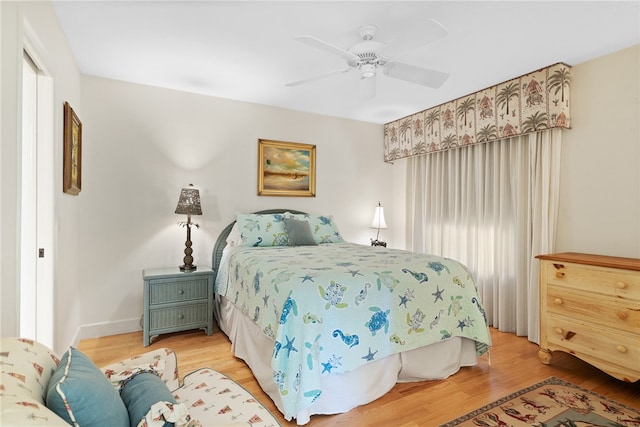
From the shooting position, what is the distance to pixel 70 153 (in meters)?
2.48

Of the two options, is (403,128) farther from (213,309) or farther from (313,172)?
(213,309)

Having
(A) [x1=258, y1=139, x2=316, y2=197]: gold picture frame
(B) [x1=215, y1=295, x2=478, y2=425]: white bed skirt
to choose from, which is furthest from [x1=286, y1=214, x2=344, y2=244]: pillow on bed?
(B) [x1=215, y1=295, x2=478, y2=425]: white bed skirt

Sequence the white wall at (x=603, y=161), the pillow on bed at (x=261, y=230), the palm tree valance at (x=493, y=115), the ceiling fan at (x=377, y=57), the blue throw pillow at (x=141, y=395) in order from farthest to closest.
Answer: the pillow on bed at (x=261, y=230), the palm tree valance at (x=493, y=115), the white wall at (x=603, y=161), the ceiling fan at (x=377, y=57), the blue throw pillow at (x=141, y=395)

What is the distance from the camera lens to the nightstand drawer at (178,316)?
3.04m

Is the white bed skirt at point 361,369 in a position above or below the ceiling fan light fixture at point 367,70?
below

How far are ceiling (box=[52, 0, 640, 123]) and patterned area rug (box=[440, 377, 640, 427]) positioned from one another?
8.10 ft

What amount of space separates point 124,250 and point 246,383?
1941 millimetres

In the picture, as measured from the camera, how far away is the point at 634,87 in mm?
2596

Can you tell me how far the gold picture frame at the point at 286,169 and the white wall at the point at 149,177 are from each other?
0.31 feet

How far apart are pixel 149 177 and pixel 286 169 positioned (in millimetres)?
1545

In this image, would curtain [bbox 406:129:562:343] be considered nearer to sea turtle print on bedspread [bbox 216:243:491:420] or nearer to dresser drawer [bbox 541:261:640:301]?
dresser drawer [bbox 541:261:640:301]

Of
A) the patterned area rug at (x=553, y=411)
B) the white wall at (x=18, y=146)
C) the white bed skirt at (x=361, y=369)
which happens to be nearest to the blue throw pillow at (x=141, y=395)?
the white wall at (x=18, y=146)

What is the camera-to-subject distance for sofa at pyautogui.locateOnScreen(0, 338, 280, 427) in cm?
71

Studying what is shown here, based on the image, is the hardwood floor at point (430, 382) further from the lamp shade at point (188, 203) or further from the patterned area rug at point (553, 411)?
the lamp shade at point (188, 203)
